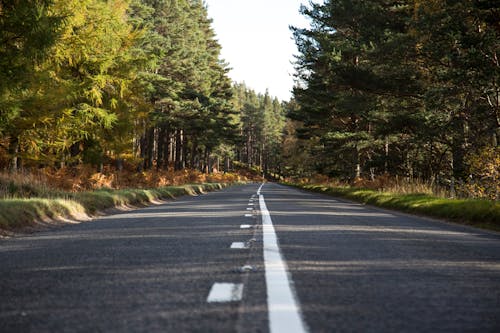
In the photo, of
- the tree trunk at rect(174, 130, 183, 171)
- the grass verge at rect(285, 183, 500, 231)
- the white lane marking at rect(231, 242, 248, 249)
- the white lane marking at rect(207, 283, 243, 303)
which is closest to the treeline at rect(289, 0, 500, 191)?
the grass verge at rect(285, 183, 500, 231)

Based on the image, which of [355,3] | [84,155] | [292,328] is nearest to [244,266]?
[292,328]

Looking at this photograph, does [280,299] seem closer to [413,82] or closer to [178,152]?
[413,82]

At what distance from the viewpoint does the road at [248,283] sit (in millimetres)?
3053

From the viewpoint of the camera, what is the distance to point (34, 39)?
1080 centimetres

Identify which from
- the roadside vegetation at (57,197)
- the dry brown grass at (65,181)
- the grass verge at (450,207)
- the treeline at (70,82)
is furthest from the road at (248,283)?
the dry brown grass at (65,181)

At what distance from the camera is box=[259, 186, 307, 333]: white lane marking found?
9.61 feet

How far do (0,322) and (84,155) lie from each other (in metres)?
19.6

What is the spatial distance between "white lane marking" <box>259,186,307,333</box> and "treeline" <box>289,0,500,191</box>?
1061 cm

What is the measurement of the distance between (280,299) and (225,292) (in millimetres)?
451

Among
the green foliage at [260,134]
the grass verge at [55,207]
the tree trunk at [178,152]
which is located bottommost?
the grass verge at [55,207]

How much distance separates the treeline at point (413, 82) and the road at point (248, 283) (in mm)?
9129

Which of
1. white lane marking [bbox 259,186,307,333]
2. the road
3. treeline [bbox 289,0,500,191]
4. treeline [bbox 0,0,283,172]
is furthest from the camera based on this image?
treeline [bbox 289,0,500,191]

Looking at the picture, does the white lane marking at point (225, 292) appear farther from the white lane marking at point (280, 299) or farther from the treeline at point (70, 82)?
the treeline at point (70, 82)

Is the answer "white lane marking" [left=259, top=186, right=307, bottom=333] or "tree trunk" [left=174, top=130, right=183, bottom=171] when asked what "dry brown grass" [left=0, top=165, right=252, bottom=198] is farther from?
"tree trunk" [left=174, top=130, right=183, bottom=171]
